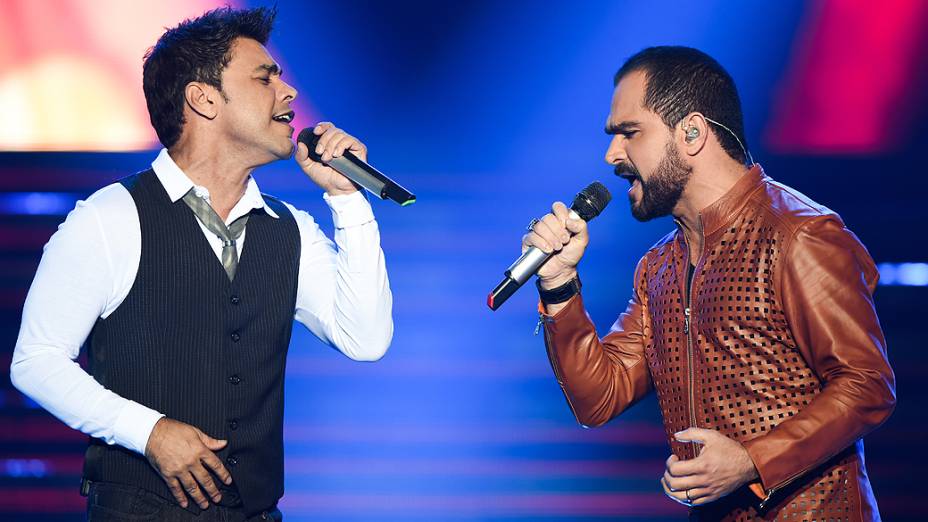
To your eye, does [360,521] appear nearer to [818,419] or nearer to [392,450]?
[392,450]

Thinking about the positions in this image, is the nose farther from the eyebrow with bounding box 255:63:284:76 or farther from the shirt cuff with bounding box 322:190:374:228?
the eyebrow with bounding box 255:63:284:76

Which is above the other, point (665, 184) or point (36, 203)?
point (36, 203)

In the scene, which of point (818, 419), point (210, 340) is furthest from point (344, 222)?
point (818, 419)

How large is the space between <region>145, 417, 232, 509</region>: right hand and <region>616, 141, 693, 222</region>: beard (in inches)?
41.4

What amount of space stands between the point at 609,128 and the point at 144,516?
1304 mm

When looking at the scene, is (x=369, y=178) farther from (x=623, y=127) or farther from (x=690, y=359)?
(x=690, y=359)

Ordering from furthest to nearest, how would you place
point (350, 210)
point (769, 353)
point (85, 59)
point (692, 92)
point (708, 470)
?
point (85, 59)
point (350, 210)
point (692, 92)
point (769, 353)
point (708, 470)

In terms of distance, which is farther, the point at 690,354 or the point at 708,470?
the point at 690,354

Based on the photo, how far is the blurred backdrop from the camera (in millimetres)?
3076

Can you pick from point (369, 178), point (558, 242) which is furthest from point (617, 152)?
point (369, 178)

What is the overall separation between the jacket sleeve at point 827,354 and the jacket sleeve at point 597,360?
452 mm

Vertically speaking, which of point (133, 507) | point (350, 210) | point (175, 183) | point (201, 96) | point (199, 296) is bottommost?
point (133, 507)

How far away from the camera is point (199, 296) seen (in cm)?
187

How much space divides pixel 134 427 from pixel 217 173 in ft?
2.07
